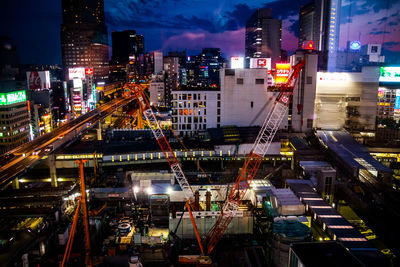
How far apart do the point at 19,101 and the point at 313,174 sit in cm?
5047

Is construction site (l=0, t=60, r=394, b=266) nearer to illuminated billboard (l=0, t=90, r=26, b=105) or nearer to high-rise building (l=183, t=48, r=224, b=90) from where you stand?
illuminated billboard (l=0, t=90, r=26, b=105)

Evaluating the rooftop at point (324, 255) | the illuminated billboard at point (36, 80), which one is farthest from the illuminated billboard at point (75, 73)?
the rooftop at point (324, 255)

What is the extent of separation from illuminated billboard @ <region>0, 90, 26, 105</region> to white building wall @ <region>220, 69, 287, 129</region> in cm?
3611

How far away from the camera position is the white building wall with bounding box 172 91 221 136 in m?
51.3

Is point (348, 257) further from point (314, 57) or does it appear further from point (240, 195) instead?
point (314, 57)

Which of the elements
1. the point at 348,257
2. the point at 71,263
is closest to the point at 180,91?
the point at 71,263

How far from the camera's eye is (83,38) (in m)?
139

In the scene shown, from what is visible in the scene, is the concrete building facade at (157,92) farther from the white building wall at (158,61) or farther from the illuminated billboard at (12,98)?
the illuminated billboard at (12,98)

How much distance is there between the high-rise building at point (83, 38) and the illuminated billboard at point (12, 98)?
78507 millimetres

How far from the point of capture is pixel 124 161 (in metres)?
Result: 41.4

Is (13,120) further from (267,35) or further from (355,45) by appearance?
(267,35)

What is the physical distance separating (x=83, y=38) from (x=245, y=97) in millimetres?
112291

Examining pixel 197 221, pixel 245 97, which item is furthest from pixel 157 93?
pixel 197 221

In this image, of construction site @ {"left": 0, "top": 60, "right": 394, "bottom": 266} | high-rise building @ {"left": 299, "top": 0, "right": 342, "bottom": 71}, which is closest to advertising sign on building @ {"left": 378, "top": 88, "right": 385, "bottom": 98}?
construction site @ {"left": 0, "top": 60, "right": 394, "bottom": 266}
